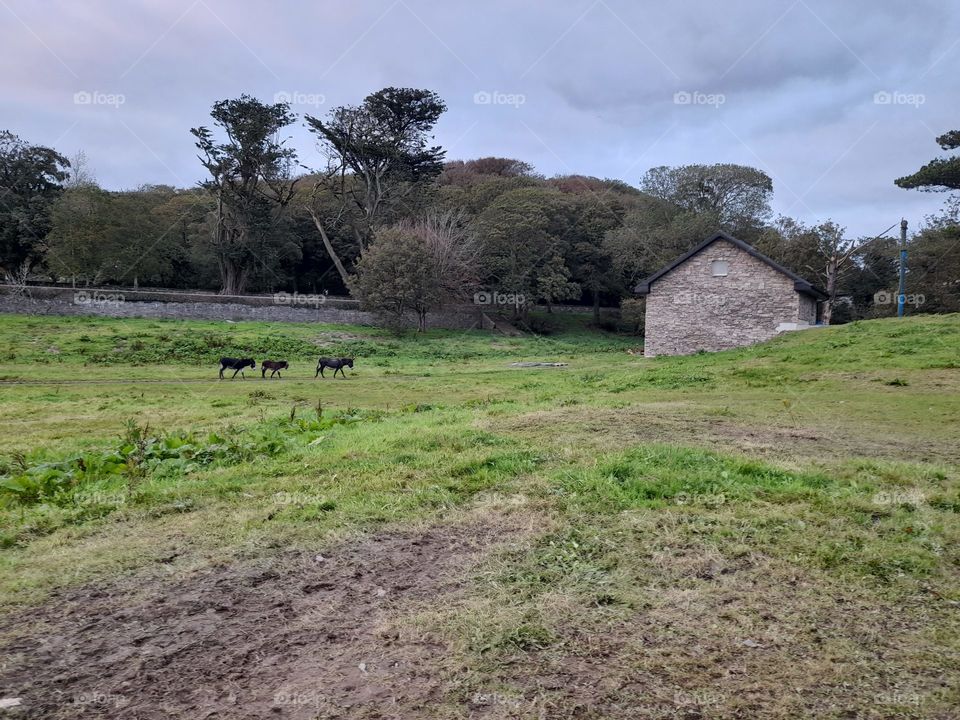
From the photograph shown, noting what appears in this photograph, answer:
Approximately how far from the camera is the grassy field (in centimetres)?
304

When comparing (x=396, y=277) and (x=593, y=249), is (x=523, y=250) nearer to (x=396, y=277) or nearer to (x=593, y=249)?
(x=593, y=249)

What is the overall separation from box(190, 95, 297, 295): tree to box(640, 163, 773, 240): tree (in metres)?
32.8

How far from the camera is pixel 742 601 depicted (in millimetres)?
3797

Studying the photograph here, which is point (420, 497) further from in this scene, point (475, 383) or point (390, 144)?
point (390, 144)

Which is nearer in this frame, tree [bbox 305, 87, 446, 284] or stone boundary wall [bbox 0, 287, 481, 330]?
stone boundary wall [bbox 0, 287, 481, 330]

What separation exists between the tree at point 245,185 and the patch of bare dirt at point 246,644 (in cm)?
4646

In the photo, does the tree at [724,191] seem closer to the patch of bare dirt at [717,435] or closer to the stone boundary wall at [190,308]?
the stone boundary wall at [190,308]

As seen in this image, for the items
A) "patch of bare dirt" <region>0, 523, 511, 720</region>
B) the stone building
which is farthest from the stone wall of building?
"patch of bare dirt" <region>0, 523, 511, 720</region>

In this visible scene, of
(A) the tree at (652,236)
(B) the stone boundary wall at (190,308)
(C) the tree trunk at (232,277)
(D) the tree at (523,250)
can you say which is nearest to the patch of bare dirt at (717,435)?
(B) the stone boundary wall at (190,308)

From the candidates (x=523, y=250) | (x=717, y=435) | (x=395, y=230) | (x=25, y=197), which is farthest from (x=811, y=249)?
(x=25, y=197)

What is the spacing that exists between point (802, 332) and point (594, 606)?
25.9 metres

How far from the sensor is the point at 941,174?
93.0ft

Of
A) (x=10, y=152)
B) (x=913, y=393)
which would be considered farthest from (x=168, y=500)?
(x=10, y=152)

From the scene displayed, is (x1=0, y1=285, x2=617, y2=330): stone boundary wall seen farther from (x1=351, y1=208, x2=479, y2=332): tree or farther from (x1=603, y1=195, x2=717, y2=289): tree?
(x1=603, y1=195, x2=717, y2=289): tree
